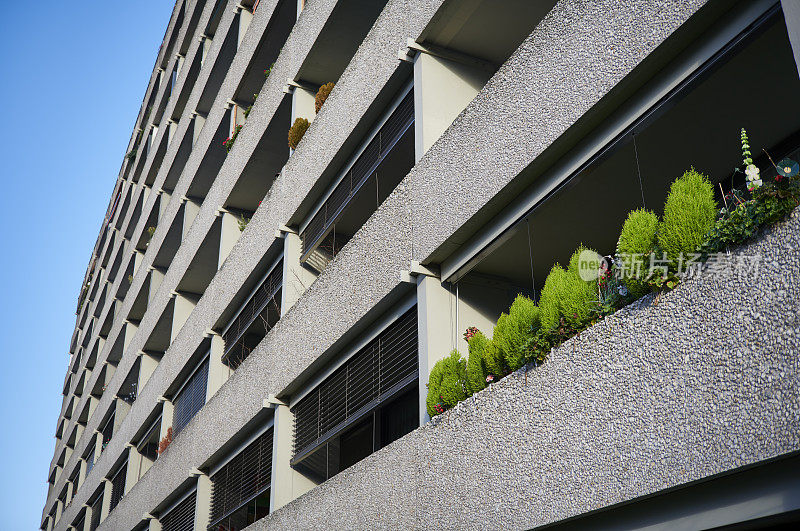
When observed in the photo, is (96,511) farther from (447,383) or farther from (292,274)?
(447,383)

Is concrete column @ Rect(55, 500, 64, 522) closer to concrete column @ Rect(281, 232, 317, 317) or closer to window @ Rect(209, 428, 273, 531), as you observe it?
window @ Rect(209, 428, 273, 531)

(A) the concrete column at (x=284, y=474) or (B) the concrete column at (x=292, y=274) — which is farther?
(B) the concrete column at (x=292, y=274)

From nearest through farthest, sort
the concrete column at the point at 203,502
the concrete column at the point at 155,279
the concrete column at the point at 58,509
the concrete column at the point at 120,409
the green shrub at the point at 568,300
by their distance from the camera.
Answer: the green shrub at the point at 568,300 → the concrete column at the point at 203,502 → the concrete column at the point at 155,279 → the concrete column at the point at 120,409 → the concrete column at the point at 58,509

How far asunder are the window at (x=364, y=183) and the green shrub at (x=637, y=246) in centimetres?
468

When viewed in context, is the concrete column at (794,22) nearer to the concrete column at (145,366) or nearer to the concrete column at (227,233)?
the concrete column at (227,233)

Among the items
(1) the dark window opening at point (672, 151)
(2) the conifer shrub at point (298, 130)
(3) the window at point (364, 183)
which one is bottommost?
(1) the dark window opening at point (672, 151)

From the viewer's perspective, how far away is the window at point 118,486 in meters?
22.4

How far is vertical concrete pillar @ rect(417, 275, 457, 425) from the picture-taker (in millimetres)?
7324

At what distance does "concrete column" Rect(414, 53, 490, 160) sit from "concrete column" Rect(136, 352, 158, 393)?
15828 mm

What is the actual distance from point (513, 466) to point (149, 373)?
18323mm

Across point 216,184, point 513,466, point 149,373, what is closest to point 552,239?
point 513,466

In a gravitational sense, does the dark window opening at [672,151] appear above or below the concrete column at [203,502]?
above

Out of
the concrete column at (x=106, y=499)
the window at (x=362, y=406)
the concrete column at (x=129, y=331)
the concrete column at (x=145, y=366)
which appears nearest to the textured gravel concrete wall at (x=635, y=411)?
the window at (x=362, y=406)

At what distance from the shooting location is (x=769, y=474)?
13.1ft
